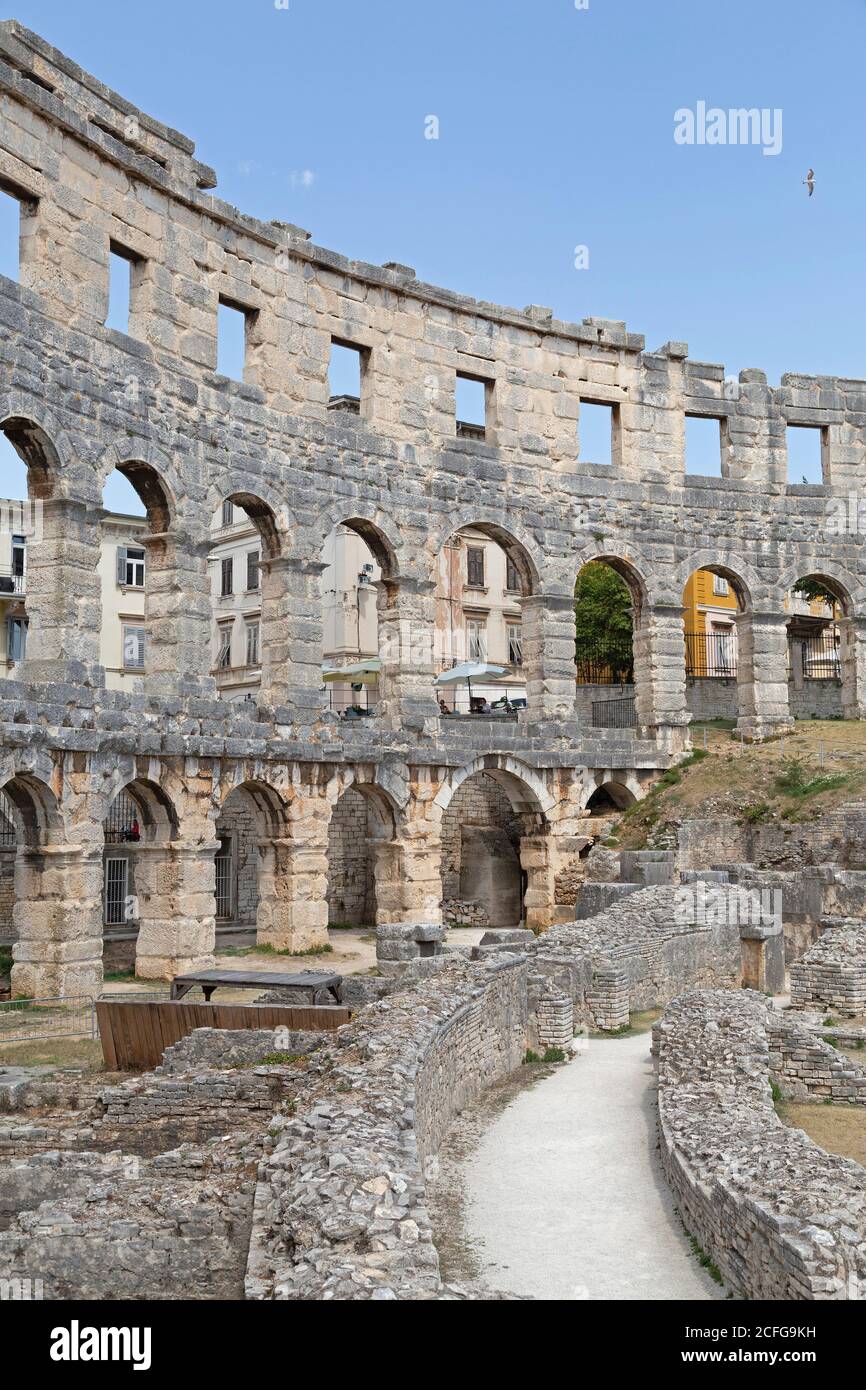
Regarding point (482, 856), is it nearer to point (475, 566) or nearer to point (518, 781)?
point (518, 781)

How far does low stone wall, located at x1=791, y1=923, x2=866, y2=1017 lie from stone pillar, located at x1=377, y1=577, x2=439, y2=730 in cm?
1082

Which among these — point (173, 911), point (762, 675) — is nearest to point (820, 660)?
point (762, 675)

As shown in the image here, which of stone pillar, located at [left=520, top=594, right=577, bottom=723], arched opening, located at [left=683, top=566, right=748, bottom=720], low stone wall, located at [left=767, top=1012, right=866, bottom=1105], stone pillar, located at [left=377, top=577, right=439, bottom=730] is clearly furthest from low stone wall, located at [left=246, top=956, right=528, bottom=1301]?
arched opening, located at [left=683, top=566, right=748, bottom=720]

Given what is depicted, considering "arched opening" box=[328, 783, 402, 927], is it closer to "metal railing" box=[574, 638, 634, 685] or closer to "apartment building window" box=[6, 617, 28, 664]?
"metal railing" box=[574, 638, 634, 685]

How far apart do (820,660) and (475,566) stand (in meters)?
11.3

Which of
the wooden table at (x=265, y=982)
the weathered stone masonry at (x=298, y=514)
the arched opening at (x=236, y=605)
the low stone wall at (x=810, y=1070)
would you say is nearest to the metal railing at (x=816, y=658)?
the weathered stone masonry at (x=298, y=514)

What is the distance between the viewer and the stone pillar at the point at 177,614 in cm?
2153

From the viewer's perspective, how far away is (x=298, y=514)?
2423cm

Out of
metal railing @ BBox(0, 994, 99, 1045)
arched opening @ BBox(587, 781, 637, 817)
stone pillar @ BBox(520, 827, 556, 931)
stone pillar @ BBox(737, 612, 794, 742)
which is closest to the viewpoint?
metal railing @ BBox(0, 994, 99, 1045)

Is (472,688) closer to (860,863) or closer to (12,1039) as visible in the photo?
(860,863)

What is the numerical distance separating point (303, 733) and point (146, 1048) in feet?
35.3

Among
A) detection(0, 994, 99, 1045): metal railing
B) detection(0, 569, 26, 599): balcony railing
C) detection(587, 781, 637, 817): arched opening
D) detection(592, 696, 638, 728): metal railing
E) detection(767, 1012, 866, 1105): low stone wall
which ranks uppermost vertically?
detection(0, 569, 26, 599): balcony railing

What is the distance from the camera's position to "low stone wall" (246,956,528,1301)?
5.89 metres

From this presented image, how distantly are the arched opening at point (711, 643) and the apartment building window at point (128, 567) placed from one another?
55.3 feet
